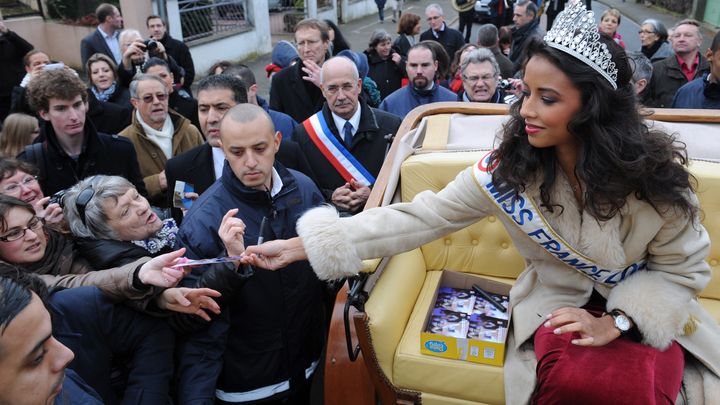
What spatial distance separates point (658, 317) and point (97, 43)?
7422 millimetres

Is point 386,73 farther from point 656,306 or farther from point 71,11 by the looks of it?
point 71,11

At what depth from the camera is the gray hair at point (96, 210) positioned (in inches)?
97.8

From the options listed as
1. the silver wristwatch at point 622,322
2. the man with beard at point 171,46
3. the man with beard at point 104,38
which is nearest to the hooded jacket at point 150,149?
the silver wristwatch at point 622,322

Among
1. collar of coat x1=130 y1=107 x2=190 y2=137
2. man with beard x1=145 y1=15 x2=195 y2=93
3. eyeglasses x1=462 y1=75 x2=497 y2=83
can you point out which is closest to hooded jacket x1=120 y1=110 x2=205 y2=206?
collar of coat x1=130 y1=107 x2=190 y2=137

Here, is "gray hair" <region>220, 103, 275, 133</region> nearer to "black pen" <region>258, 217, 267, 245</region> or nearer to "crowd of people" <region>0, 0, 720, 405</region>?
"crowd of people" <region>0, 0, 720, 405</region>

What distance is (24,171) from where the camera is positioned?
290 centimetres

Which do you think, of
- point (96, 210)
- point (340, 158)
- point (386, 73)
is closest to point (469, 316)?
point (340, 158)

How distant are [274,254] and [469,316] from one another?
106cm

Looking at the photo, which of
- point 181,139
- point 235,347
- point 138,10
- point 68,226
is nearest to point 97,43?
point 138,10

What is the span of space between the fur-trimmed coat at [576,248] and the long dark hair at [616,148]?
7 cm

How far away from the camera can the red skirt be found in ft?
6.18

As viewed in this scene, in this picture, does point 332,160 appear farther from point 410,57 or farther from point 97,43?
point 97,43

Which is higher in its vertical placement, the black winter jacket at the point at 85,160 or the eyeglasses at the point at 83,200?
the eyeglasses at the point at 83,200

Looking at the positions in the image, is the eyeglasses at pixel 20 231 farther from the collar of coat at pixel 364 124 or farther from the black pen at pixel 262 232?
the collar of coat at pixel 364 124
